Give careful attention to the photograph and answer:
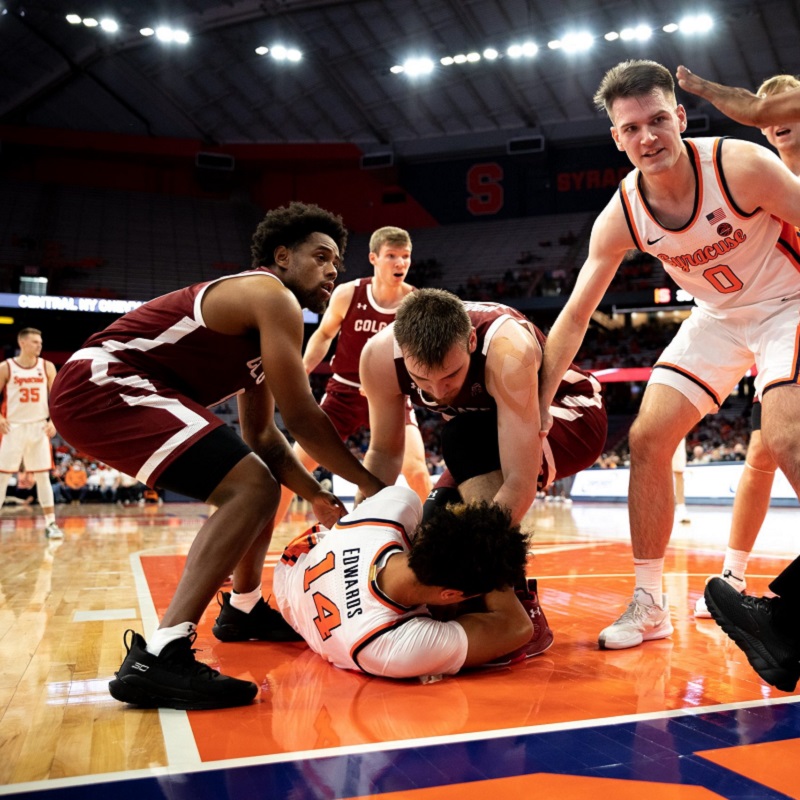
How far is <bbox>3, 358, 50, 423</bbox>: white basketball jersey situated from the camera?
874cm

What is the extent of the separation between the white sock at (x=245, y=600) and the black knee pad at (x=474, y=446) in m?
1.05

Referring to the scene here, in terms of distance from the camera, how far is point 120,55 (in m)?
26.0

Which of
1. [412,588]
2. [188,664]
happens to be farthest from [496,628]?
[188,664]

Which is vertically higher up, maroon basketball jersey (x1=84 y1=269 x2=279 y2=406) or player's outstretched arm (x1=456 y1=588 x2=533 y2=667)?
maroon basketball jersey (x1=84 y1=269 x2=279 y2=406)

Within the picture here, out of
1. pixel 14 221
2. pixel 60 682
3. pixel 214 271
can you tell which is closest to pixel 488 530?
pixel 60 682

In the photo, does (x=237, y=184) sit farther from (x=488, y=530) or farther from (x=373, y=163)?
(x=488, y=530)

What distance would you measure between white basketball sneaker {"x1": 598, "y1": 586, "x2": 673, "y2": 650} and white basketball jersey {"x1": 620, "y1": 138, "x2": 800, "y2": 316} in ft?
4.23

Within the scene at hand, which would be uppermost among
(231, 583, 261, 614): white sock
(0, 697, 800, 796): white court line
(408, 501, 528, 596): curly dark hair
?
(408, 501, 528, 596): curly dark hair

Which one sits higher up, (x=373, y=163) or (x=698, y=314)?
(x=373, y=163)

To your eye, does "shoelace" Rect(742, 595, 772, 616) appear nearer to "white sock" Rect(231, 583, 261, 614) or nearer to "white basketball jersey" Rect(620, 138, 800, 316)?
"white basketball jersey" Rect(620, 138, 800, 316)

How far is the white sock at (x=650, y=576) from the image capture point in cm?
339

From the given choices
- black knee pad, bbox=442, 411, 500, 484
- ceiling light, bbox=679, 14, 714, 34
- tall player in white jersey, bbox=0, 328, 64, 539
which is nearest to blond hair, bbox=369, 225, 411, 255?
black knee pad, bbox=442, 411, 500, 484

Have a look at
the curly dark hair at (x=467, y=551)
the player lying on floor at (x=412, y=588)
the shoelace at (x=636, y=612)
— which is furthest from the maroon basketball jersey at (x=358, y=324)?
the curly dark hair at (x=467, y=551)

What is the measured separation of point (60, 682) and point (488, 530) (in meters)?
1.60
